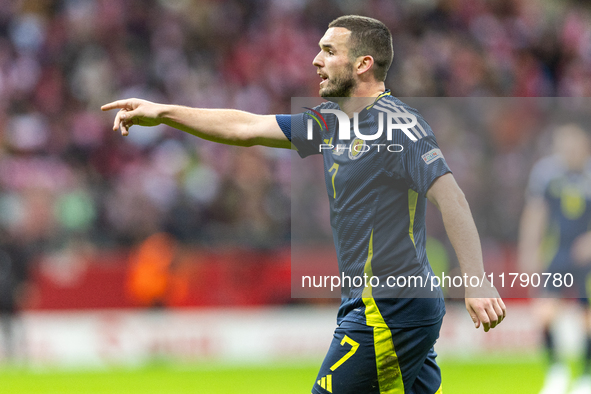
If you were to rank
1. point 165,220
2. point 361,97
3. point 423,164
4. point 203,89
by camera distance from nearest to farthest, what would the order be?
point 423,164 → point 361,97 → point 165,220 → point 203,89

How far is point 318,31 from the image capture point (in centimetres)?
1623

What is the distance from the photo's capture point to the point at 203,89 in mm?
14500

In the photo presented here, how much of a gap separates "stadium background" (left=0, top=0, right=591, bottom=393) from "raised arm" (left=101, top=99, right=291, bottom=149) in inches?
201

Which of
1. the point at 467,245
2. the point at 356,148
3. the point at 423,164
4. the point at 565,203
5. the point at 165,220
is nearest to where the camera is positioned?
the point at 467,245

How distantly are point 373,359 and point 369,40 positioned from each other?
1.52 metres

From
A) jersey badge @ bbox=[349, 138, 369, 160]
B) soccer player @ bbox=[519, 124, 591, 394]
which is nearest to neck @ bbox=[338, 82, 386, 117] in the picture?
jersey badge @ bbox=[349, 138, 369, 160]

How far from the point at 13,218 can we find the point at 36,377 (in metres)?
2.29

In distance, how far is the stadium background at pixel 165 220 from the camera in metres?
11.2

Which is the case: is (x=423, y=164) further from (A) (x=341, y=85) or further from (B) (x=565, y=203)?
(B) (x=565, y=203)

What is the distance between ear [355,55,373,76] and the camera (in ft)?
13.1

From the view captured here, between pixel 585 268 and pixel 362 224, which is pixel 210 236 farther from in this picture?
pixel 362 224

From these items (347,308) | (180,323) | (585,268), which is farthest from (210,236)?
(347,308)

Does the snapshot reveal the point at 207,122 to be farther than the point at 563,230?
No

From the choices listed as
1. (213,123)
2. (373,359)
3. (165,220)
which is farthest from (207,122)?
(165,220)
